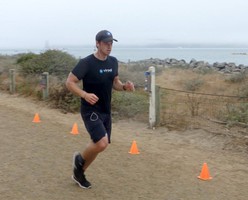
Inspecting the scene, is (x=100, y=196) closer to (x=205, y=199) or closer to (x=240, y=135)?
(x=205, y=199)

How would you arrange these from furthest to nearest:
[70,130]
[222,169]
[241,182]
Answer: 1. [70,130]
2. [222,169]
3. [241,182]

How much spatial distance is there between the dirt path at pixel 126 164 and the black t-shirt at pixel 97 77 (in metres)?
1.10

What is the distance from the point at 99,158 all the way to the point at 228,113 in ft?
12.9

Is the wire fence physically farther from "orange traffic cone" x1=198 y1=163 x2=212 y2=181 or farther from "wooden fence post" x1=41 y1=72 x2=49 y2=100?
"wooden fence post" x1=41 y1=72 x2=49 y2=100

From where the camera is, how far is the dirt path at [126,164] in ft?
17.4

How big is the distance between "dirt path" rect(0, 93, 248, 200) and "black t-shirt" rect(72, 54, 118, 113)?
110 centimetres

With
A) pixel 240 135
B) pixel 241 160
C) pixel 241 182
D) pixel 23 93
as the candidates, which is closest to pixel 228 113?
pixel 240 135

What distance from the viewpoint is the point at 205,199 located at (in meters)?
5.15

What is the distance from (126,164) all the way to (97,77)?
82.5 inches

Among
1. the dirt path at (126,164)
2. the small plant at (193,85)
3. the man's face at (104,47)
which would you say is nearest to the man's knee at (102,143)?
the dirt path at (126,164)

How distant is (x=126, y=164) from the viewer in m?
6.64

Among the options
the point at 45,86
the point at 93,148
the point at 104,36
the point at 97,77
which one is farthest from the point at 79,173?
the point at 45,86

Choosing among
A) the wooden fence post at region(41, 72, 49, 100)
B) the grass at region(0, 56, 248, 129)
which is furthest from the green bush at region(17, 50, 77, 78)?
the wooden fence post at region(41, 72, 49, 100)

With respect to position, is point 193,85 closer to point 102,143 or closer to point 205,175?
point 205,175
